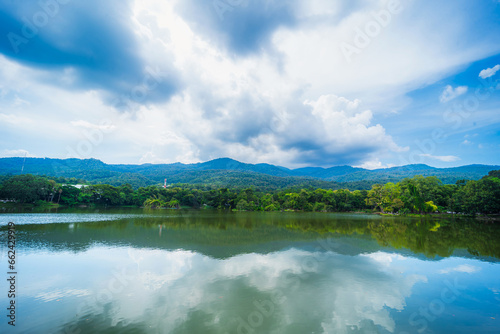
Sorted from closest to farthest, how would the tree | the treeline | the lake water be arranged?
the lake water → the treeline → the tree

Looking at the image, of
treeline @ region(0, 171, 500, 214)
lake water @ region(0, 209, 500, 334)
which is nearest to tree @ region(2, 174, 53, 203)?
treeline @ region(0, 171, 500, 214)

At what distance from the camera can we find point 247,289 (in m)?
9.00

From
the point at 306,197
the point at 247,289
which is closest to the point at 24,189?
the point at 247,289

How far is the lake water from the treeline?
38.1 meters

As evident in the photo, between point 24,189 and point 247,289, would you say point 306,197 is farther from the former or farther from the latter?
point 24,189

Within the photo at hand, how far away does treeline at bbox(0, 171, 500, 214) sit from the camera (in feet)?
139

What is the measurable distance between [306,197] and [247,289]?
223ft

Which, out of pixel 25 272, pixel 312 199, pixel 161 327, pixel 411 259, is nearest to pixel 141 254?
pixel 25 272

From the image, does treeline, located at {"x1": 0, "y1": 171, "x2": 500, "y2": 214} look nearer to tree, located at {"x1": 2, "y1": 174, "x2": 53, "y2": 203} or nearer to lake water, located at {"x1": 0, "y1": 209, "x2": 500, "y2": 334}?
tree, located at {"x1": 2, "y1": 174, "x2": 53, "y2": 203}

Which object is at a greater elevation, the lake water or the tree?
the tree

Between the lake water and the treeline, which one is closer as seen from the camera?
the lake water

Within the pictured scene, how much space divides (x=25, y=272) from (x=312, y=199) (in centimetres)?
7310

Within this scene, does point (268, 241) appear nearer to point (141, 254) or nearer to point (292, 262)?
point (292, 262)

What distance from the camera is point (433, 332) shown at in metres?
6.26
